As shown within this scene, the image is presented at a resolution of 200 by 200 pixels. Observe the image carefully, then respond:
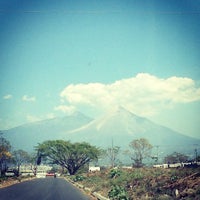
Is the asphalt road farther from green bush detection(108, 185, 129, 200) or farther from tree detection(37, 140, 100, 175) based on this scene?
tree detection(37, 140, 100, 175)

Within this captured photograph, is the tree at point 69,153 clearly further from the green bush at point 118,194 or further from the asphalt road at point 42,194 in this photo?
the green bush at point 118,194

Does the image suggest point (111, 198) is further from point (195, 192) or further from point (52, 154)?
point (52, 154)

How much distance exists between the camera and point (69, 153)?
81.3 m

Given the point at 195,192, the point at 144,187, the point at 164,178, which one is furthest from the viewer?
the point at 164,178

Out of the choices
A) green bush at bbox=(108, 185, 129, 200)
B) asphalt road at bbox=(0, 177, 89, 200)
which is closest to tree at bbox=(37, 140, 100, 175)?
asphalt road at bbox=(0, 177, 89, 200)

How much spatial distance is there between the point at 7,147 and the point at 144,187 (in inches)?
2197

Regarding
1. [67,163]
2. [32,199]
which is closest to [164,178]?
[32,199]

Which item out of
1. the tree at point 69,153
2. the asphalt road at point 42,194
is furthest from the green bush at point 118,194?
the tree at point 69,153

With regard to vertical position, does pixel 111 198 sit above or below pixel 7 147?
below

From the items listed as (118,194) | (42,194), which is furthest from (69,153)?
(118,194)

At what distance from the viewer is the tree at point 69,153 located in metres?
80.9

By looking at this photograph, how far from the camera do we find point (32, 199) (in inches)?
797

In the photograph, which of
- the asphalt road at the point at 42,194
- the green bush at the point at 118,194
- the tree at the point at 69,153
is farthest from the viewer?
the tree at the point at 69,153

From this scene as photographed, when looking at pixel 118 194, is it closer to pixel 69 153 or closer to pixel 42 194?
pixel 42 194
